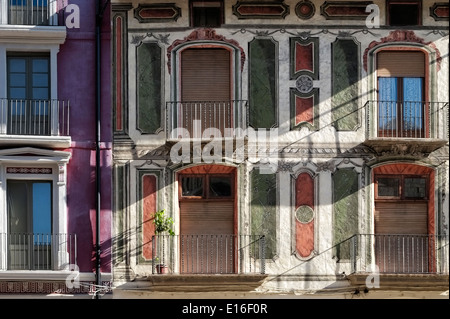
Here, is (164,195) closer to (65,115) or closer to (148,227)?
(148,227)

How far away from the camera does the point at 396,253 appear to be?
100 ft

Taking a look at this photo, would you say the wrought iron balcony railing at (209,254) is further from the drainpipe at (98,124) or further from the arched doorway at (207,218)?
the drainpipe at (98,124)

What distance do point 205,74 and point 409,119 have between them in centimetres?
484

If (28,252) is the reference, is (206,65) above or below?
above

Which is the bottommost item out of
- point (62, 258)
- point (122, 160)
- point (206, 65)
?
point (62, 258)

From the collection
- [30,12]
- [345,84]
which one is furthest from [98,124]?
[345,84]

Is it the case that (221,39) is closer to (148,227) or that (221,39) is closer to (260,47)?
(260,47)

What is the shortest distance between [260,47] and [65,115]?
15.7 feet

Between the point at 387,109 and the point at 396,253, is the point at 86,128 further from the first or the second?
the point at 396,253

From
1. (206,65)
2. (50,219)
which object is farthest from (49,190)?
(206,65)

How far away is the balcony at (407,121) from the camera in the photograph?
99.6 feet

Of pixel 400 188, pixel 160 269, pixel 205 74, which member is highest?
pixel 205 74

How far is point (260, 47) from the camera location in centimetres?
3067

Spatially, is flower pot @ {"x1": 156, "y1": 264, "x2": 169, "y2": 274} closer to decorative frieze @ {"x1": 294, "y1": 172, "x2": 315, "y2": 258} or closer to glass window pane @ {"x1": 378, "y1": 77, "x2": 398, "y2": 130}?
decorative frieze @ {"x1": 294, "y1": 172, "x2": 315, "y2": 258}
